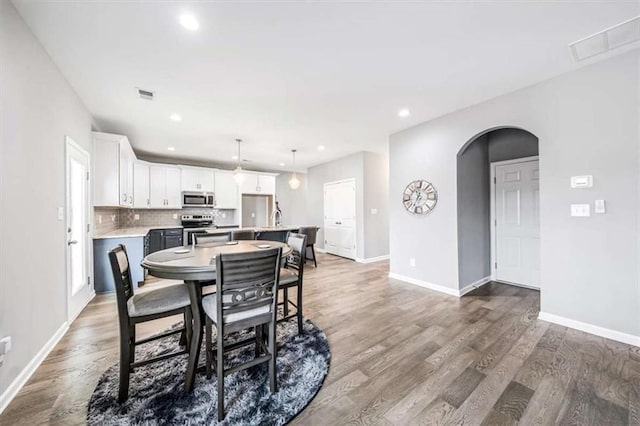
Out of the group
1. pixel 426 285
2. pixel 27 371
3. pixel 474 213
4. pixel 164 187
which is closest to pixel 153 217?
pixel 164 187

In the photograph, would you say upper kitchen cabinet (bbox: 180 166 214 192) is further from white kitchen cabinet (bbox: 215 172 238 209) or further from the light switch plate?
the light switch plate

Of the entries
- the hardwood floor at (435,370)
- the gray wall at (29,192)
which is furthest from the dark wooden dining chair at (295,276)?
the gray wall at (29,192)

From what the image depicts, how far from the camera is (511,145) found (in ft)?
13.0

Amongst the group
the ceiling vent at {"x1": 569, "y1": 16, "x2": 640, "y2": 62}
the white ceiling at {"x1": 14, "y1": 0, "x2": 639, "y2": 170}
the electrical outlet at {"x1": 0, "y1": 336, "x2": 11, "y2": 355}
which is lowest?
the electrical outlet at {"x1": 0, "y1": 336, "x2": 11, "y2": 355}

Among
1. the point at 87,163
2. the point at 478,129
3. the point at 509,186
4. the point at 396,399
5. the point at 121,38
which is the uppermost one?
the point at 121,38

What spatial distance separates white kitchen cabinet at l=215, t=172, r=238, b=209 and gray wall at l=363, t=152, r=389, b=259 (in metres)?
3.46

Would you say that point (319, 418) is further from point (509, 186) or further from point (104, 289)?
point (509, 186)

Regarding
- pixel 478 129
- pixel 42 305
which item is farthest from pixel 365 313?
pixel 42 305

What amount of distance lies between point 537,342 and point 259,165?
6.97 m

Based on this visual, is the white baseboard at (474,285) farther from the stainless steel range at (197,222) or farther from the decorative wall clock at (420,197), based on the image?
the stainless steel range at (197,222)

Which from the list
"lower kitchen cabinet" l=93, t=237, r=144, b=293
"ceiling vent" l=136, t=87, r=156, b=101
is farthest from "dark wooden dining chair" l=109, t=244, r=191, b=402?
"lower kitchen cabinet" l=93, t=237, r=144, b=293

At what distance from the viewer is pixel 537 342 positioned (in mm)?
2344

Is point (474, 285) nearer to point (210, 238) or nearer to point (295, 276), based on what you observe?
point (295, 276)

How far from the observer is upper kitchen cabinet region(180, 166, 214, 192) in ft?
20.5
